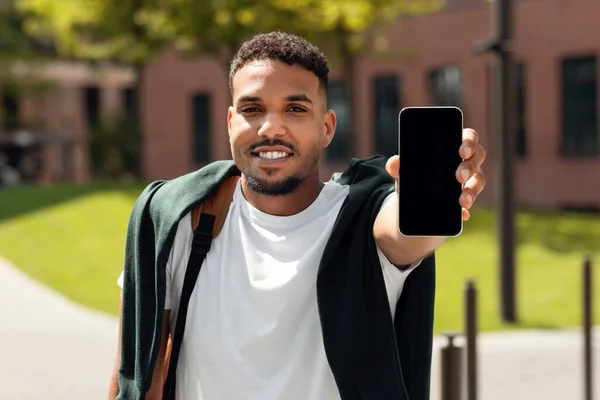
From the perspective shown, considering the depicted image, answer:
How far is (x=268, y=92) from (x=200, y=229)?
38cm

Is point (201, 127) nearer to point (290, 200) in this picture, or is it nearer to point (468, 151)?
point (290, 200)

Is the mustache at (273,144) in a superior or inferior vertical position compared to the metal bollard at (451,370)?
superior

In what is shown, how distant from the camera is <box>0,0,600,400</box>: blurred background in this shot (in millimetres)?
10195

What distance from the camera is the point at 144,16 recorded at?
2453cm

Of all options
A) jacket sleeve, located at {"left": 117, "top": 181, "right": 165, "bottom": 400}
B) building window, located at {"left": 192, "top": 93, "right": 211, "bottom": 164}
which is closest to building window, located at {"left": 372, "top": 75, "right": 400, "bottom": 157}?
building window, located at {"left": 192, "top": 93, "right": 211, "bottom": 164}

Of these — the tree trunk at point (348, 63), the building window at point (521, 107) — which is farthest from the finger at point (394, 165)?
the building window at point (521, 107)

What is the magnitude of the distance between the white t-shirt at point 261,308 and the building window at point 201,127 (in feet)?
117

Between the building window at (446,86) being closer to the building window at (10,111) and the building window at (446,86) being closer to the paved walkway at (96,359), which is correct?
the paved walkway at (96,359)

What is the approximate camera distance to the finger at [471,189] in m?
2.22

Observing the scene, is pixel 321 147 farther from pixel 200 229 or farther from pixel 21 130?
pixel 21 130

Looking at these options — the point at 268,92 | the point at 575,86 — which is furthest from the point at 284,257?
the point at 575,86

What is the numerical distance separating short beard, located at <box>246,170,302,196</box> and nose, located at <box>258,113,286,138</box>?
0.38ft

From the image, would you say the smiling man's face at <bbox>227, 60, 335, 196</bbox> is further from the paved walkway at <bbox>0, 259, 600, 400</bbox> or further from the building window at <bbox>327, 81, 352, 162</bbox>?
the building window at <bbox>327, 81, 352, 162</bbox>

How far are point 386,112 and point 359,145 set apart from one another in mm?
1325
